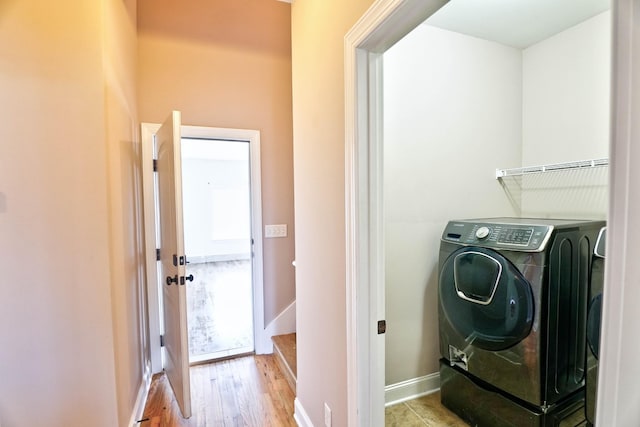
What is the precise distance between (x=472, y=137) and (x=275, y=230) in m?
1.86

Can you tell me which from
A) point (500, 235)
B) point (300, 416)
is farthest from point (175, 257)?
point (500, 235)

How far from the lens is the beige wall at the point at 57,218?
4.77 feet

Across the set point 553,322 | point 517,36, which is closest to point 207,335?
point 553,322

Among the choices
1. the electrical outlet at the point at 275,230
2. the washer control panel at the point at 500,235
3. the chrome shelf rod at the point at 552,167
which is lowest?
the electrical outlet at the point at 275,230

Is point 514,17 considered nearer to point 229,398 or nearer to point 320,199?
point 320,199

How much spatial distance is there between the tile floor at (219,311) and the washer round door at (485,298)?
194cm

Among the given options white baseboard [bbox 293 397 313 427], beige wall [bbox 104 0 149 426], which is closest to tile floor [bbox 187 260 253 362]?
beige wall [bbox 104 0 149 426]

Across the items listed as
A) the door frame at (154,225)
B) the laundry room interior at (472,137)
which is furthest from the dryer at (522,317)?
the door frame at (154,225)

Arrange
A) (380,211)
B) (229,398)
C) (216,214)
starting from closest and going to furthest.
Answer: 1. (380,211)
2. (229,398)
3. (216,214)

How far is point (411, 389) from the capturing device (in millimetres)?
2139

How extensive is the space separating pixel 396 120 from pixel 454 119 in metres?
0.48

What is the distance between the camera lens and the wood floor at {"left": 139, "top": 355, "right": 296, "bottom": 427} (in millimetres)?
2006

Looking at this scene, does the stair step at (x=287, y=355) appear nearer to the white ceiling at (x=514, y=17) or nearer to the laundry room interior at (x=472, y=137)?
the laundry room interior at (x=472, y=137)

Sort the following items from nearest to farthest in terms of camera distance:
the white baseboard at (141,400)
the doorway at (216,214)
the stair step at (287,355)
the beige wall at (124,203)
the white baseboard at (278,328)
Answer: the beige wall at (124,203) < the white baseboard at (141,400) < the stair step at (287,355) < the white baseboard at (278,328) < the doorway at (216,214)
